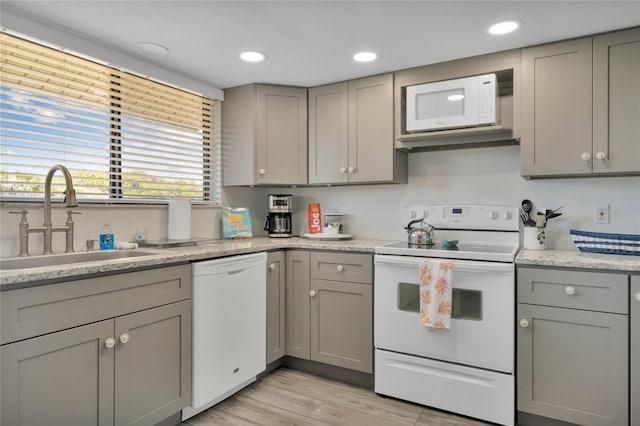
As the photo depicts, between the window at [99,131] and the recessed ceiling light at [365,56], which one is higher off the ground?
the recessed ceiling light at [365,56]

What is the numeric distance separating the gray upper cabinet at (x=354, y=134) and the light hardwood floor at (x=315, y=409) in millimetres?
1445

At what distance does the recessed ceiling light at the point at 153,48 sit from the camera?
218 cm

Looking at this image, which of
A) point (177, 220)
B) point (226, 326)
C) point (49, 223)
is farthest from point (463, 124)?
point (49, 223)

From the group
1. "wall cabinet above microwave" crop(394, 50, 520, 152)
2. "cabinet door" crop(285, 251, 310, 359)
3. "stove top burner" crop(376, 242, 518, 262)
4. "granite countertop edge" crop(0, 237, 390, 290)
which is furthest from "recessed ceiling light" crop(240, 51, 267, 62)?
"stove top burner" crop(376, 242, 518, 262)

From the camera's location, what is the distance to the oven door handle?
6.49 ft

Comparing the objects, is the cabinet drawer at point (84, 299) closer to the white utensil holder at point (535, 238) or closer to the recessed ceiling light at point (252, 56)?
the recessed ceiling light at point (252, 56)

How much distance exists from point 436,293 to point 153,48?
218 cm

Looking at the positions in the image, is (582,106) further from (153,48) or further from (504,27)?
(153,48)

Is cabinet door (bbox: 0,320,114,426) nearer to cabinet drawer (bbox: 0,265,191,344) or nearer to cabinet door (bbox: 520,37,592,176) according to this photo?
cabinet drawer (bbox: 0,265,191,344)

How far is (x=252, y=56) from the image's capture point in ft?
7.79

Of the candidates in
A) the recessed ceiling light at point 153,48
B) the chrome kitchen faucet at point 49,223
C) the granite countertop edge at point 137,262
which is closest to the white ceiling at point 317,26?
the recessed ceiling light at point 153,48

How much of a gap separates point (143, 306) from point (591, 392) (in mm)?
2186

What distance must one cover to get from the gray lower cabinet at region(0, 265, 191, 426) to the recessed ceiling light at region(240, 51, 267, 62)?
4.49 feet

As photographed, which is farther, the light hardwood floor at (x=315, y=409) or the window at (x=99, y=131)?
the light hardwood floor at (x=315, y=409)
